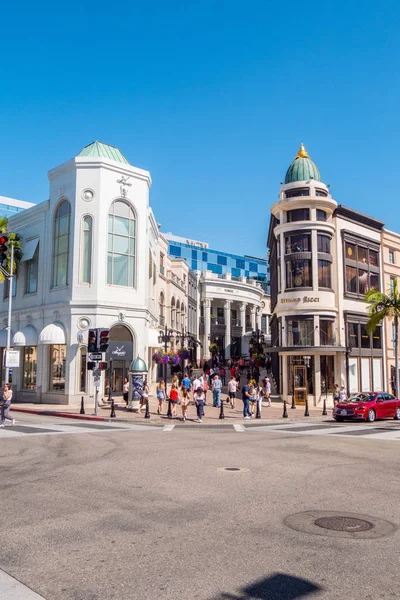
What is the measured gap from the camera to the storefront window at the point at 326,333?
38.7 meters

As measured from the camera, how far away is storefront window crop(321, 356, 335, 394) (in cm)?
3816

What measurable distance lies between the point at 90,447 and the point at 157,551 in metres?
9.10

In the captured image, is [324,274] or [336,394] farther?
[324,274]

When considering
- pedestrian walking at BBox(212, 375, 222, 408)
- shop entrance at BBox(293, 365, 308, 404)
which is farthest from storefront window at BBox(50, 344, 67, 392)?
shop entrance at BBox(293, 365, 308, 404)

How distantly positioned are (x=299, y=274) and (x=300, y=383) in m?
7.86

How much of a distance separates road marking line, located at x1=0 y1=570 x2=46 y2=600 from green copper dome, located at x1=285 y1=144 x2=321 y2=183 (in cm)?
3828

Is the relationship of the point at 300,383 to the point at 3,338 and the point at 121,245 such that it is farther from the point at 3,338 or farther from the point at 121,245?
the point at 3,338

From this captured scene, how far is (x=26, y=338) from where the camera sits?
35.8m

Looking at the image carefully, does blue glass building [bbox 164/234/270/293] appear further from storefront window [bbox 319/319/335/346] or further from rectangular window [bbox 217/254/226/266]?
storefront window [bbox 319/319/335/346]

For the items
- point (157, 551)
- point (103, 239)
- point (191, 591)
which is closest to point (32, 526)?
point (157, 551)

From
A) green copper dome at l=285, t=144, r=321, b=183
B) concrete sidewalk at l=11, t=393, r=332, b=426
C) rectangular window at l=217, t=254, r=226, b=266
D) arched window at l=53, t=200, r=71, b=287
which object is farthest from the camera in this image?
rectangular window at l=217, t=254, r=226, b=266

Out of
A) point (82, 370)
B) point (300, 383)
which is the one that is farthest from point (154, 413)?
point (300, 383)

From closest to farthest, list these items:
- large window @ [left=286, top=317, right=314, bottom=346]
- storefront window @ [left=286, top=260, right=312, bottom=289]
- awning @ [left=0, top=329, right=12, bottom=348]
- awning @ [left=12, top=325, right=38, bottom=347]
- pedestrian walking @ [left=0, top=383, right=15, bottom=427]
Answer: pedestrian walking @ [left=0, top=383, right=15, bottom=427] → awning @ [left=12, top=325, right=38, bottom=347] → awning @ [left=0, top=329, right=12, bottom=348] → large window @ [left=286, top=317, right=314, bottom=346] → storefront window @ [left=286, top=260, right=312, bottom=289]

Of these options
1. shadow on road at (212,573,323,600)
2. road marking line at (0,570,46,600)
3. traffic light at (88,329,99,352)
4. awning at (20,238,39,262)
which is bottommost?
→ road marking line at (0,570,46,600)
